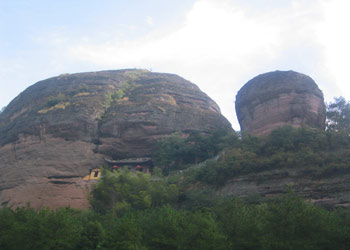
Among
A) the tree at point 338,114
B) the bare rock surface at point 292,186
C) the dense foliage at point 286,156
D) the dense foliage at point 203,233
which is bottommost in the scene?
the dense foliage at point 203,233

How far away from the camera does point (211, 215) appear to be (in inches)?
591

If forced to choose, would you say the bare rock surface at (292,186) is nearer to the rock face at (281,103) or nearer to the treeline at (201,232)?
the treeline at (201,232)

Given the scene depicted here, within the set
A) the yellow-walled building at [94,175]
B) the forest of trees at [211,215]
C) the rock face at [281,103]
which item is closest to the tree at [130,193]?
the forest of trees at [211,215]

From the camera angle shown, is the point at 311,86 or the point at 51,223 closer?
the point at 51,223

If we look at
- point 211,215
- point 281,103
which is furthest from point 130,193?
point 281,103

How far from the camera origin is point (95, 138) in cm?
3055

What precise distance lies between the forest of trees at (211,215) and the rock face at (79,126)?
545cm

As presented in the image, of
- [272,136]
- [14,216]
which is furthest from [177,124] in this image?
[14,216]

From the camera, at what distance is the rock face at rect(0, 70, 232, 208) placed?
26344mm

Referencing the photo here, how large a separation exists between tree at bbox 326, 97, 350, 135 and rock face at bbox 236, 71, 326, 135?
16.7 ft

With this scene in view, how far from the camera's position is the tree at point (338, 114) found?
107ft

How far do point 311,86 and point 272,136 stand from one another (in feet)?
25.7

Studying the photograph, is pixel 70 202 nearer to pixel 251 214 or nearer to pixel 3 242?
pixel 3 242

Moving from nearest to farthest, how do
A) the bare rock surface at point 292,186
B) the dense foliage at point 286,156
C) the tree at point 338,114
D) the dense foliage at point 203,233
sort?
the dense foliage at point 203,233, the bare rock surface at point 292,186, the dense foliage at point 286,156, the tree at point 338,114
